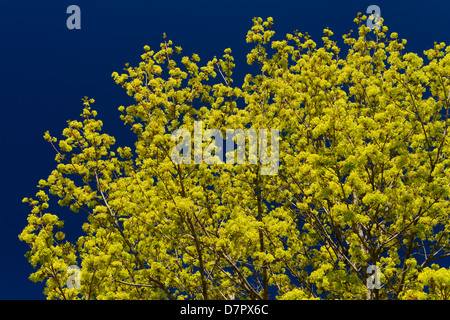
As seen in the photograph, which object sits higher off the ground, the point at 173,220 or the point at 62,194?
the point at 62,194

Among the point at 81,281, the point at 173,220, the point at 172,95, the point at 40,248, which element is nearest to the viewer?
the point at 40,248

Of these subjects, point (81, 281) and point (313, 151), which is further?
point (313, 151)

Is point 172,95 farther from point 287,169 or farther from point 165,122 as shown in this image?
point 287,169

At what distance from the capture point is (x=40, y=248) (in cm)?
663

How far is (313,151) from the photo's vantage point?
880 cm

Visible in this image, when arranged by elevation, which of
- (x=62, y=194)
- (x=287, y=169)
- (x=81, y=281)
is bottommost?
(x=81, y=281)

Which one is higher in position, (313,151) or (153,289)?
(313,151)

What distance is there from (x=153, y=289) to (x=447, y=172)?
8297 mm

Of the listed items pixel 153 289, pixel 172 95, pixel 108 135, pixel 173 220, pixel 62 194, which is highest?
pixel 172 95

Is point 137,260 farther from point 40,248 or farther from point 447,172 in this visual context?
point 447,172

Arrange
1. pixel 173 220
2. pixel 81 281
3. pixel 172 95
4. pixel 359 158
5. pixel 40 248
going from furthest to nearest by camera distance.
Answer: pixel 172 95, pixel 173 220, pixel 81 281, pixel 40 248, pixel 359 158
